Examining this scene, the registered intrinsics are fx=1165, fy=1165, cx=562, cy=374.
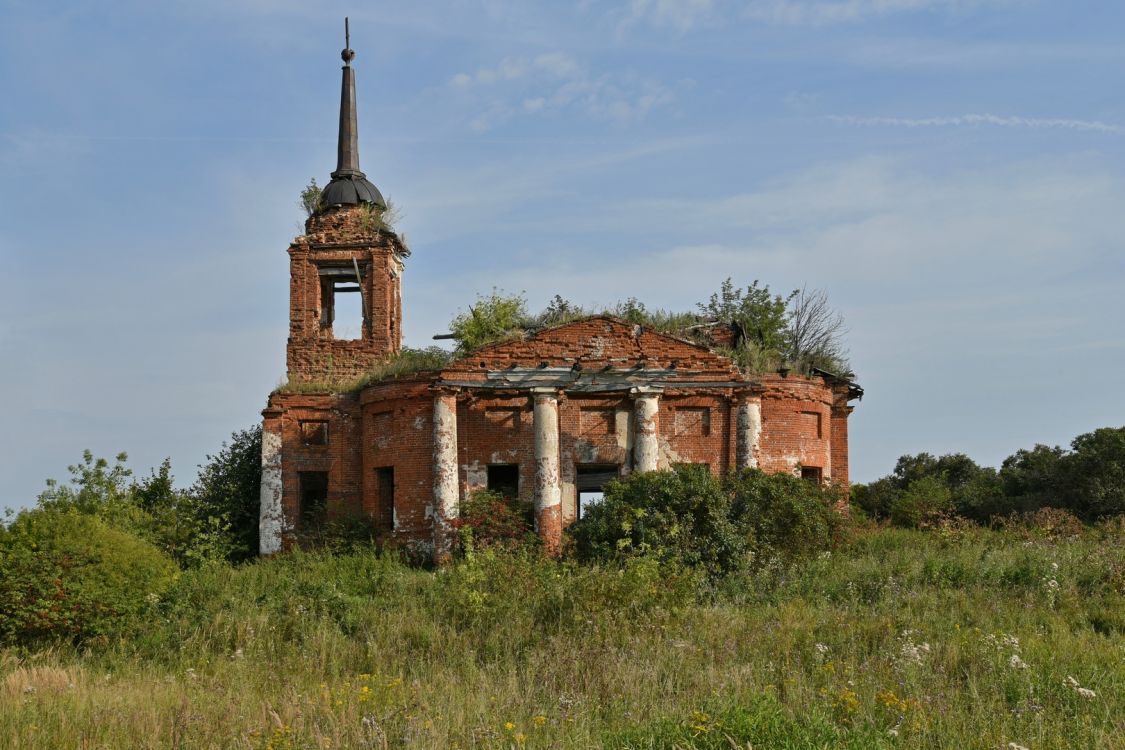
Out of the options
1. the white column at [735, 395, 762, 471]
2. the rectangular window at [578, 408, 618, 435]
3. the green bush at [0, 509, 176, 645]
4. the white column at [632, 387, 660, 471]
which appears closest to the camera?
the green bush at [0, 509, 176, 645]

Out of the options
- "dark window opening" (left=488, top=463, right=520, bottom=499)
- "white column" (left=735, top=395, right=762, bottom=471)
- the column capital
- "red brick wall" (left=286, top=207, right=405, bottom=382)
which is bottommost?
"dark window opening" (left=488, top=463, right=520, bottom=499)

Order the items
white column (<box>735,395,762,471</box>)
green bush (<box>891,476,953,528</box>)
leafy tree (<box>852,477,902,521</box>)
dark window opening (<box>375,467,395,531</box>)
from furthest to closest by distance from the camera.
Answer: leafy tree (<box>852,477,902,521</box>), green bush (<box>891,476,953,528</box>), dark window opening (<box>375,467,395,531</box>), white column (<box>735,395,762,471</box>)

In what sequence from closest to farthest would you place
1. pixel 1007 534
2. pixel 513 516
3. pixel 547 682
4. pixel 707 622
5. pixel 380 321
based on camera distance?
pixel 547 682, pixel 707 622, pixel 1007 534, pixel 513 516, pixel 380 321

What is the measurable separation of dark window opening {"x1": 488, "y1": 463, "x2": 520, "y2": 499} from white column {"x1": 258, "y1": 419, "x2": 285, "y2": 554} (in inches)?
175

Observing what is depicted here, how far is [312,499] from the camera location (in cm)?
2559

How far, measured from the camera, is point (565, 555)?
20203 mm

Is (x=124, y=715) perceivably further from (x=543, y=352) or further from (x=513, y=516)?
(x=543, y=352)

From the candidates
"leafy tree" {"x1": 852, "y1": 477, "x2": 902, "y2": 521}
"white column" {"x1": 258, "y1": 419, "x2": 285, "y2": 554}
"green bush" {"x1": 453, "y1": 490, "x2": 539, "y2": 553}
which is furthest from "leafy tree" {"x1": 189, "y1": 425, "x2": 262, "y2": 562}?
"leafy tree" {"x1": 852, "y1": 477, "x2": 902, "y2": 521}

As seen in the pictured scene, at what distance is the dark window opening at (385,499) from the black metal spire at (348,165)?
7.15 m

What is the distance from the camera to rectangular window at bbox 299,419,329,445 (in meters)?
24.7

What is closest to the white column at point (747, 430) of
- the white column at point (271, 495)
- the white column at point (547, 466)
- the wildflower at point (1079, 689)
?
Answer: the white column at point (547, 466)

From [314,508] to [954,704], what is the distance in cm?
1694

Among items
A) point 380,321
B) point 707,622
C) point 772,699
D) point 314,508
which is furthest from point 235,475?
point 772,699

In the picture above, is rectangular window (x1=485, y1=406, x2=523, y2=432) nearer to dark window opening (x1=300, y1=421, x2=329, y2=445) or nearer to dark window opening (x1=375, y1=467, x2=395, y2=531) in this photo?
dark window opening (x1=375, y1=467, x2=395, y2=531)
